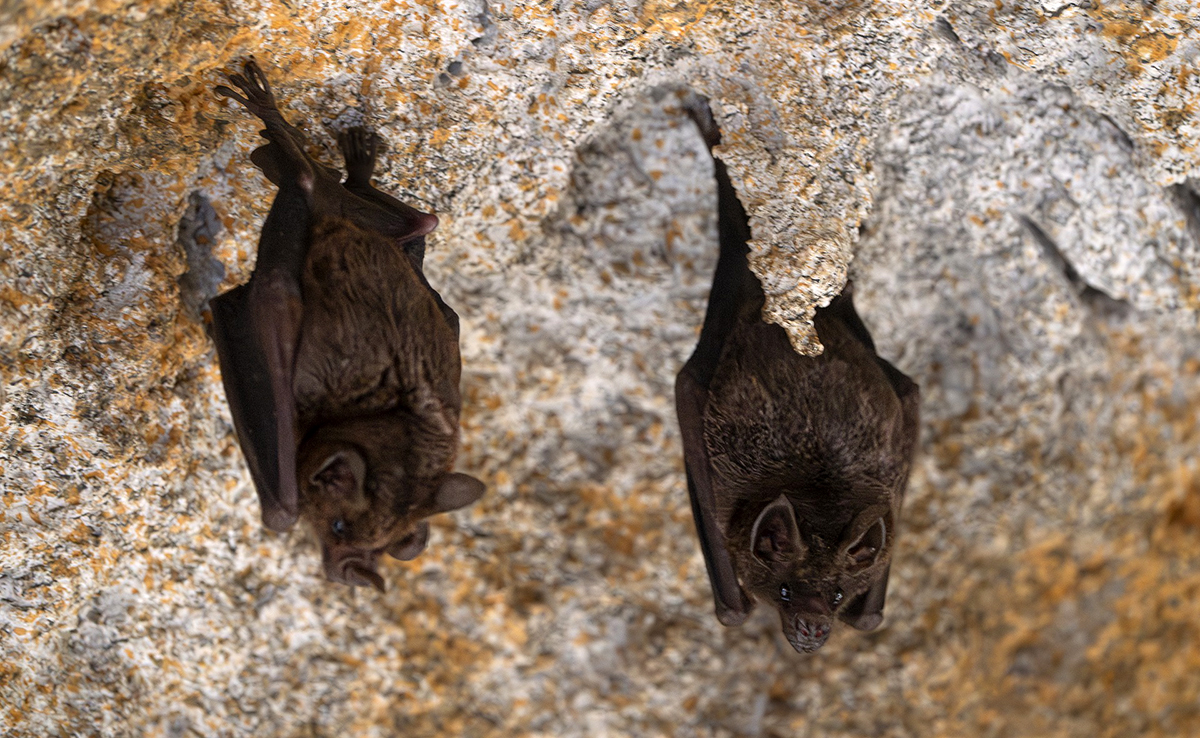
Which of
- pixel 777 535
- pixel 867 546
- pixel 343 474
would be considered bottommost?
pixel 867 546

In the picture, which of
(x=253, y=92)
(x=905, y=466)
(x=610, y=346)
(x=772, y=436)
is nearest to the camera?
(x=253, y=92)

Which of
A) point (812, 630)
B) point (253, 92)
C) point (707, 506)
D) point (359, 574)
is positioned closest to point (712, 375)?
point (707, 506)

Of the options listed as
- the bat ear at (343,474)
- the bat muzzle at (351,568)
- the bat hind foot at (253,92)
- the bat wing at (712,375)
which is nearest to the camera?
the bat hind foot at (253,92)

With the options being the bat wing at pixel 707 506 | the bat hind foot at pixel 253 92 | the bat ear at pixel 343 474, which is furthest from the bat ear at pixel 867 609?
the bat hind foot at pixel 253 92

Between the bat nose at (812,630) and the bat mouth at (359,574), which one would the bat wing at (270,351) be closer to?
the bat mouth at (359,574)

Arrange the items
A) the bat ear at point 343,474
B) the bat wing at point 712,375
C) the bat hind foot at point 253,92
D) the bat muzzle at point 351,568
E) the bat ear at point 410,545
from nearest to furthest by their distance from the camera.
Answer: the bat hind foot at point 253,92 → the bat ear at point 343,474 → the bat muzzle at point 351,568 → the bat ear at point 410,545 → the bat wing at point 712,375

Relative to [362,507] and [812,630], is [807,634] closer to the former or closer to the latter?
[812,630]
